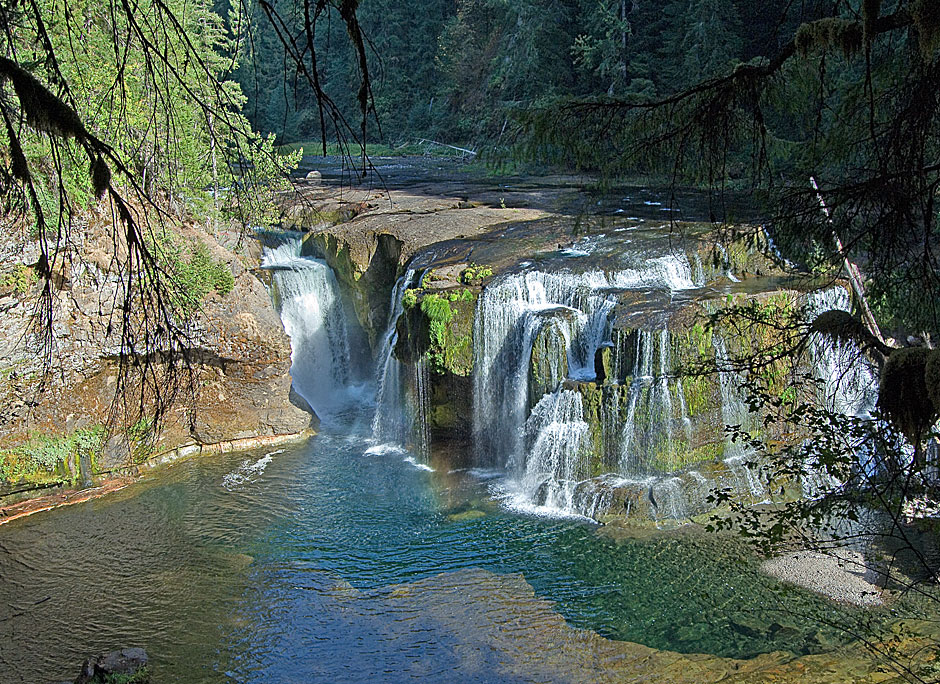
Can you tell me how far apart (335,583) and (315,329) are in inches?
308

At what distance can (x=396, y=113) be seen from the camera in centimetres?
3956

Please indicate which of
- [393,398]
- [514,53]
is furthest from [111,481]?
[514,53]

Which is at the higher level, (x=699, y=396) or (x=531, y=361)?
(x=531, y=361)

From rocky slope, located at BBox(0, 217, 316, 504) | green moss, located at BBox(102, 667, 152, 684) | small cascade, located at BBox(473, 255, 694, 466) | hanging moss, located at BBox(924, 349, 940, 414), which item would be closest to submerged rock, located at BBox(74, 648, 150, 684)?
green moss, located at BBox(102, 667, 152, 684)

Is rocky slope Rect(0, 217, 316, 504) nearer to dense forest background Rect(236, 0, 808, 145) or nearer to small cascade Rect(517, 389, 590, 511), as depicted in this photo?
dense forest background Rect(236, 0, 808, 145)

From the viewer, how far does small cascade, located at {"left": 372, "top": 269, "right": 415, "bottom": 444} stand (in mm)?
13828

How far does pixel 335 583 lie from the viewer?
9508mm

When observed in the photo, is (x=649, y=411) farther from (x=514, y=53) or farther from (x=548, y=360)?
(x=514, y=53)

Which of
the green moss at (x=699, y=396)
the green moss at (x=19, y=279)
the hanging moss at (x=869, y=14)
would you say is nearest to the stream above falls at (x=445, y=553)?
the green moss at (x=699, y=396)

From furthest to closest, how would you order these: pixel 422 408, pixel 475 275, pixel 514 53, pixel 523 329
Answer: pixel 514 53
pixel 475 275
pixel 422 408
pixel 523 329

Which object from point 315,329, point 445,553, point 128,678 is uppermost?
point 315,329

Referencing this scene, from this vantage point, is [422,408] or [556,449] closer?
[556,449]

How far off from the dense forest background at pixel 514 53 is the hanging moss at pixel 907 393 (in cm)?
858

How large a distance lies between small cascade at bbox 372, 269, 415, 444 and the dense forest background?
310cm
